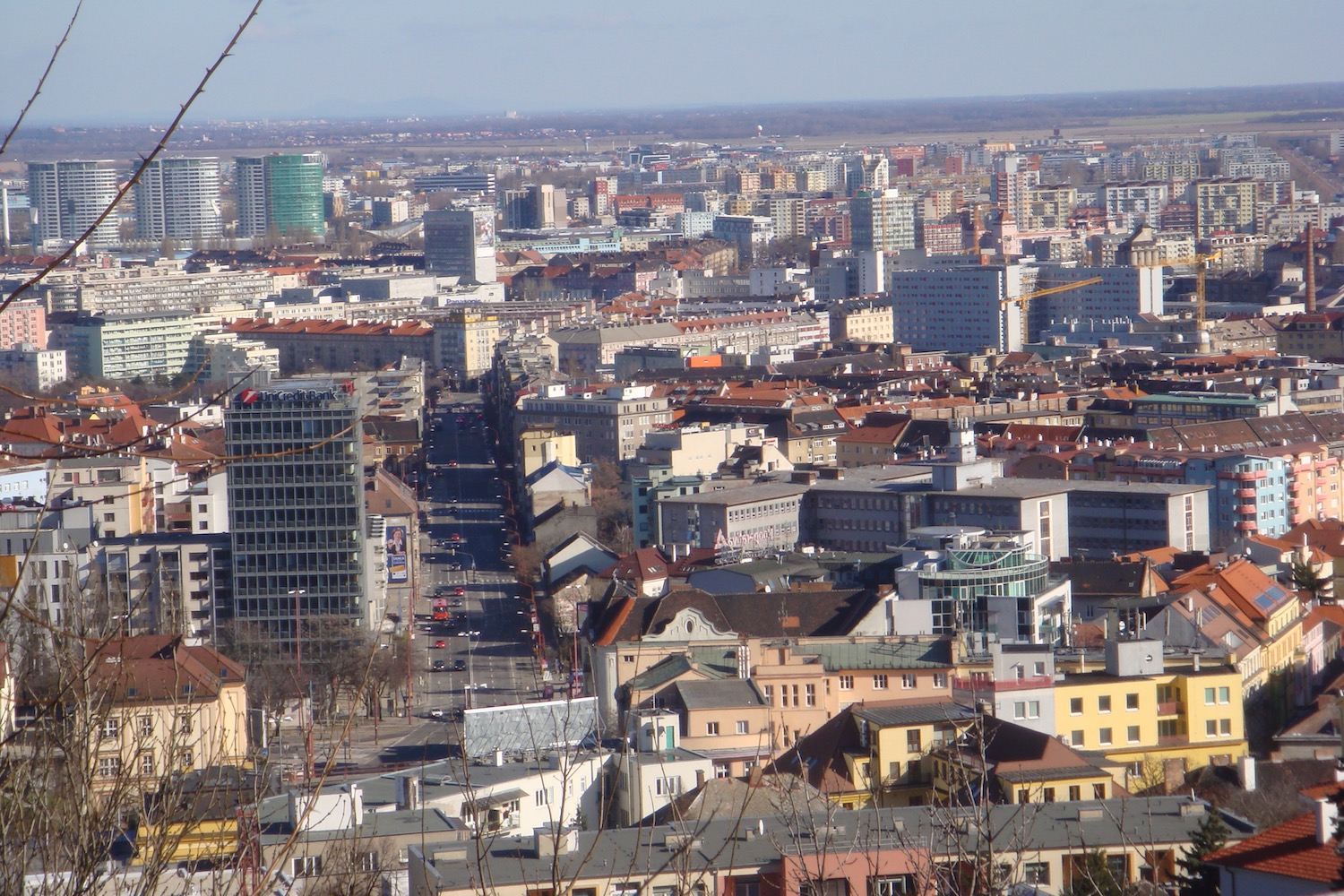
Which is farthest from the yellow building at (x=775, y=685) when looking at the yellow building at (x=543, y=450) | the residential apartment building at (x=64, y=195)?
the residential apartment building at (x=64, y=195)

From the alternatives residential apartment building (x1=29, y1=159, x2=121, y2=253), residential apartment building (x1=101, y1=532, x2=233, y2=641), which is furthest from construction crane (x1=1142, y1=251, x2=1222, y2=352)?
residential apartment building (x1=29, y1=159, x2=121, y2=253)

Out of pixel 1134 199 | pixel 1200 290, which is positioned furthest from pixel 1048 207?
pixel 1200 290

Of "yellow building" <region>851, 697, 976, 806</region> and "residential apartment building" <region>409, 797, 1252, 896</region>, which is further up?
"residential apartment building" <region>409, 797, 1252, 896</region>

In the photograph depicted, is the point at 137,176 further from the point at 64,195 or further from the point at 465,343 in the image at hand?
the point at 64,195

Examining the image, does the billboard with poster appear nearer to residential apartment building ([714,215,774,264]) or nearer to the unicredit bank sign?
the unicredit bank sign

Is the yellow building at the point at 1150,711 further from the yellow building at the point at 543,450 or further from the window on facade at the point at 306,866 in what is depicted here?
the yellow building at the point at 543,450

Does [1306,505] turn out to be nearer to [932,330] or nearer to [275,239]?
[932,330]
